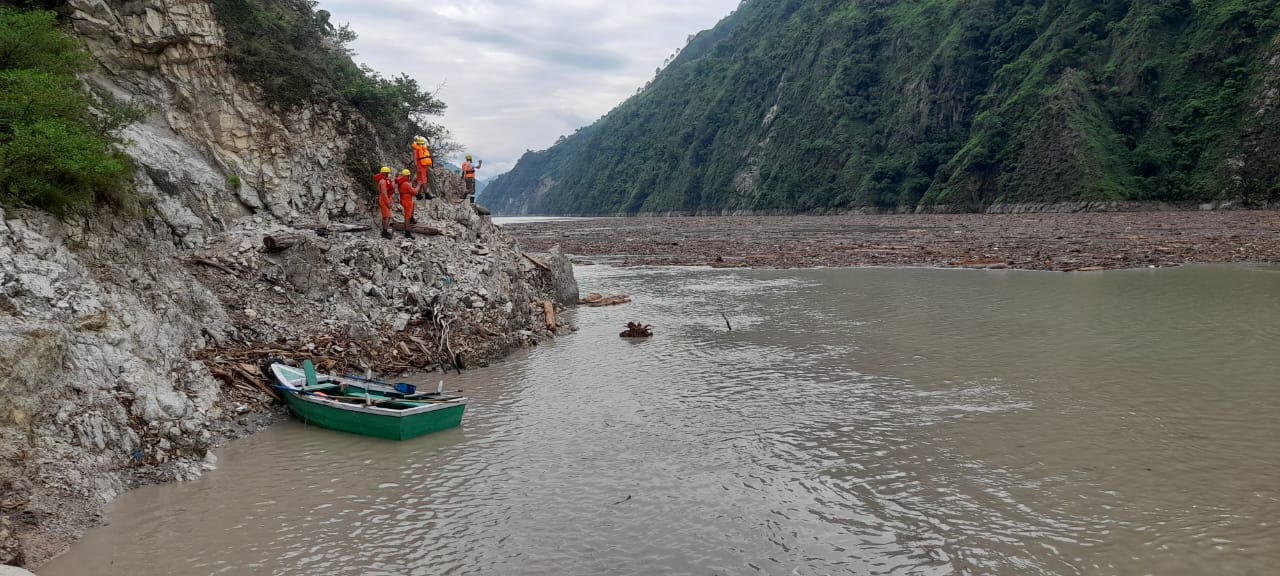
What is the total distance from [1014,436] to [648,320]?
503 inches

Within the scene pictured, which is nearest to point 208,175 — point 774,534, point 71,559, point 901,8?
point 71,559

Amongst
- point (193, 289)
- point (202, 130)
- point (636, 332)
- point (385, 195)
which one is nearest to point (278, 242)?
point (193, 289)

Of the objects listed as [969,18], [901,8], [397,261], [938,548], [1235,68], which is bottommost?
[938,548]

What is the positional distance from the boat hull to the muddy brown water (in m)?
0.17

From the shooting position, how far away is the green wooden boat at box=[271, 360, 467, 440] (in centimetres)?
1020

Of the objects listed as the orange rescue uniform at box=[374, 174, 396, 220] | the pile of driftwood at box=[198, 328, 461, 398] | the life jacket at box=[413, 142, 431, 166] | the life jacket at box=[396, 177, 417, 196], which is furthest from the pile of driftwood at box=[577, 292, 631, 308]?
the pile of driftwood at box=[198, 328, 461, 398]

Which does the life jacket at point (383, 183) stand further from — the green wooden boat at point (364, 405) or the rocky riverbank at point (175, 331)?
the green wooden boat at point (364, 405)

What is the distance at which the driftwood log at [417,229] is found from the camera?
18.3 metres

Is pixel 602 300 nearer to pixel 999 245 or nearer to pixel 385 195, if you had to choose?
pixel 385 195

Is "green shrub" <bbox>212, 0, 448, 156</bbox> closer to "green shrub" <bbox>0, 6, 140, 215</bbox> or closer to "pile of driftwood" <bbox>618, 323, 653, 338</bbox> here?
"green shrub" <bbox>0, 6, 140, 215</bbox>

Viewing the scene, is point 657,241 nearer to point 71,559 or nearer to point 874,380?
point 874,380

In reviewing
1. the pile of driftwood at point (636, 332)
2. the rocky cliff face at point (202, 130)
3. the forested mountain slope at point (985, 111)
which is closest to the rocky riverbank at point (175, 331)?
the rocky cliff face at point (202, 130)

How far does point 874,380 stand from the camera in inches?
520

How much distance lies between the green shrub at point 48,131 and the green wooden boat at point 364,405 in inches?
157
